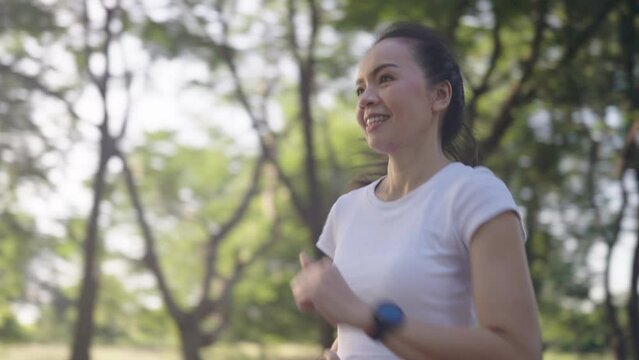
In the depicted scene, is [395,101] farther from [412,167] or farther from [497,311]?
[497,311]

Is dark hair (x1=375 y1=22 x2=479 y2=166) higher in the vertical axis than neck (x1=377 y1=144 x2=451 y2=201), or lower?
higher

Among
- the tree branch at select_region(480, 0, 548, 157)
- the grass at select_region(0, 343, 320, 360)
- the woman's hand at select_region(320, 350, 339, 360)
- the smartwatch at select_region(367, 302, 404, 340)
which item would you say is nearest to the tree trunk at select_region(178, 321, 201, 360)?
the tree branch at select_region(480, 0, 548, 157)

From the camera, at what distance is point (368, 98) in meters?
1.87

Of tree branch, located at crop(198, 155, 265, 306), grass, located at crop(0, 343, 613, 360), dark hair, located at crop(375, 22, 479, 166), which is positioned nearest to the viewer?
dark hair, located at crop(375, 22, 479, 166)

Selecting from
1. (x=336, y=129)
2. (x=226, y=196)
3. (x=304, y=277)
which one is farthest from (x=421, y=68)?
(x=226, y=196)

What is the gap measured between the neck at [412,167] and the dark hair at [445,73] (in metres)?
0.09

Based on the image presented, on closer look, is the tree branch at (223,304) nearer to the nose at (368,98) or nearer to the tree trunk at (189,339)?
the tree trunk at (189,339)

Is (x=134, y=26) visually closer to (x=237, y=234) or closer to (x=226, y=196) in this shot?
(x=226, y=196)

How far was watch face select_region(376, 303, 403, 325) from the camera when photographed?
5.41 feet

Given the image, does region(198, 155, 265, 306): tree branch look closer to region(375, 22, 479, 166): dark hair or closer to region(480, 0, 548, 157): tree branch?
region(480, 0, 548, 157): tree branch

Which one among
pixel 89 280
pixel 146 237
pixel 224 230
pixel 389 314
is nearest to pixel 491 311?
pixel 389 314

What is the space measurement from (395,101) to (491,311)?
1.47 feet

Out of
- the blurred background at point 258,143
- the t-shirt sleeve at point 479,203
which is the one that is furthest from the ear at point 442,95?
the blurred background at point 258,143

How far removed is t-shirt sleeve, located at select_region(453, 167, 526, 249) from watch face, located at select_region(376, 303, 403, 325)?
16cm
